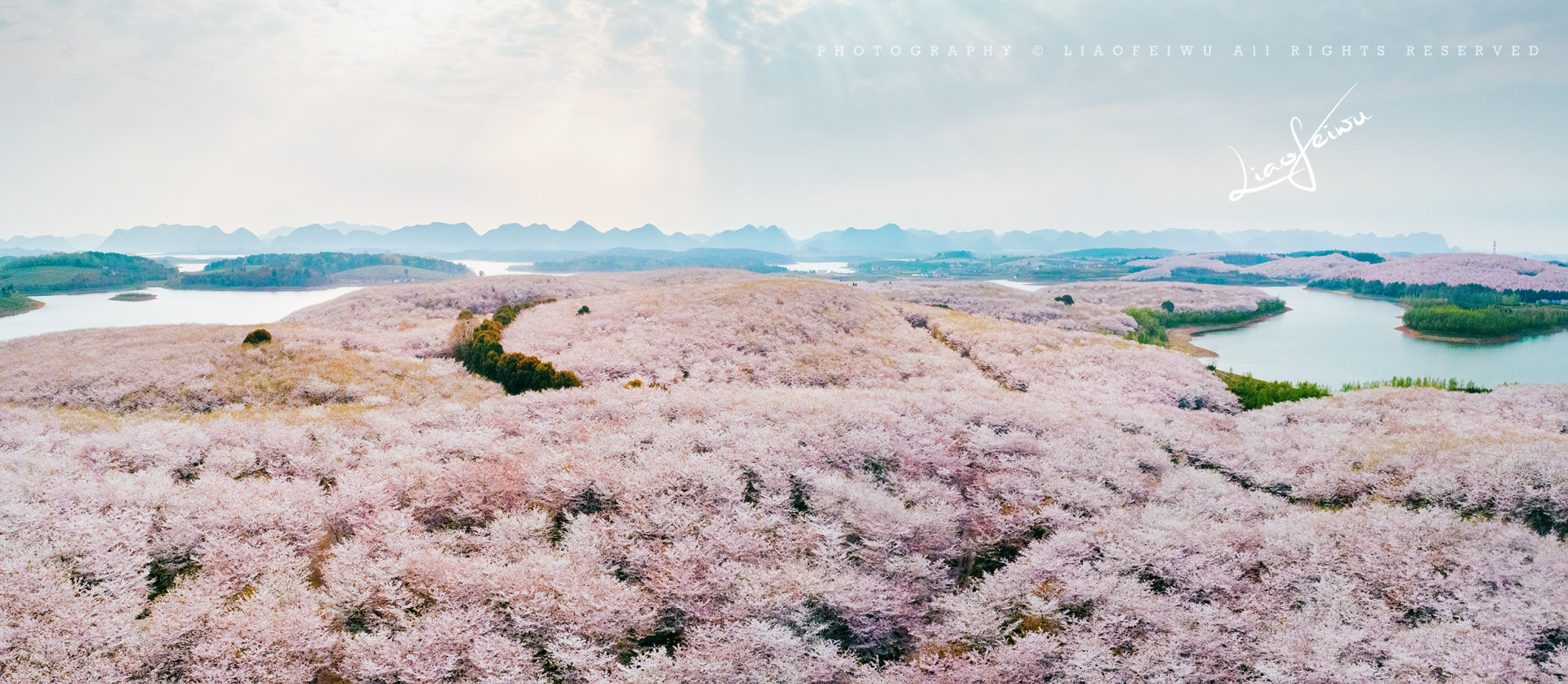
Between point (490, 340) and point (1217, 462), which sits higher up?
point (490, 340)

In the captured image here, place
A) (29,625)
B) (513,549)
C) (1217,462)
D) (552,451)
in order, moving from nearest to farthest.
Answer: (29,625), (513,549), (552,451), (1217,462)

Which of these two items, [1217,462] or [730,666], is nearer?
[730,666]

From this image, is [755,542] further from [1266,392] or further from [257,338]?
[1266,392]

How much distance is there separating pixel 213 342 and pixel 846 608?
42274mm

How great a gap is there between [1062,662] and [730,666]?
6720 mm

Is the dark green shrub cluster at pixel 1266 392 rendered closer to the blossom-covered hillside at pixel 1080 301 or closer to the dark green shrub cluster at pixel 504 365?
the blossom-covered hillside at pixel 1080 301

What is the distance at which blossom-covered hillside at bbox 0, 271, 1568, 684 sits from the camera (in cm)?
1123

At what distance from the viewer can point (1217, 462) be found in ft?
Answer: 79.8

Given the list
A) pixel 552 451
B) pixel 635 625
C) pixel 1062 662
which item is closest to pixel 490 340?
pixel 552 451

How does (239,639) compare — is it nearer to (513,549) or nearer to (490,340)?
(513,549)

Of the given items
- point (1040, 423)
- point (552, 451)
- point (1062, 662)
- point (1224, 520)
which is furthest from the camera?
point (1040, 423)

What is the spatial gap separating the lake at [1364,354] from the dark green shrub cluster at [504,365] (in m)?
61.0

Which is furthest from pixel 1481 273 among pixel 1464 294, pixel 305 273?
pixel 305 273

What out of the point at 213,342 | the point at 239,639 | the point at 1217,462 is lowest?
the point at 1217,462
